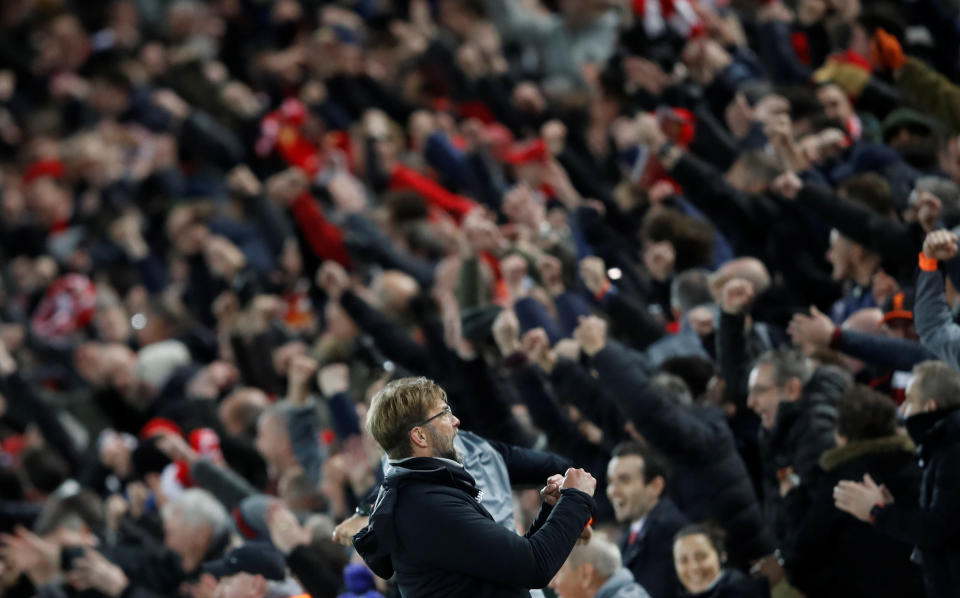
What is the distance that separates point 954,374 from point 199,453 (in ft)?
15.6

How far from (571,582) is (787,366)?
1.25 metres

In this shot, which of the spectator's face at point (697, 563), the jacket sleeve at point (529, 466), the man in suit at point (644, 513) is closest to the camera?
the jacket sleeve at point (529, 466)

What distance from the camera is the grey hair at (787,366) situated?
5609mm

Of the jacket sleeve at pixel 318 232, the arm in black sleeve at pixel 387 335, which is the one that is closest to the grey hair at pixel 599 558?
the arm in black sleeve at pixel 387 335

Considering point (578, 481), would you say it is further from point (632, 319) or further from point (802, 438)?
point (632, 319)

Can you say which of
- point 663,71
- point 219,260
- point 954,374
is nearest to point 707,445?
point 954,374

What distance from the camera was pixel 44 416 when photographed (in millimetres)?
9172

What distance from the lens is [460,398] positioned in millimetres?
6508

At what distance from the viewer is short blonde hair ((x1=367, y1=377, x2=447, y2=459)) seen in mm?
4031

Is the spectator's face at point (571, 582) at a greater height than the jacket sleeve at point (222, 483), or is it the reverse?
Result: the spectator's face at point (571, 582)

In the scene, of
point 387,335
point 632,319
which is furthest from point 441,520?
point 387,335

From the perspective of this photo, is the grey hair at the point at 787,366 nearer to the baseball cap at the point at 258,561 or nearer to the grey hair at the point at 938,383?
the grey hair at the point at 938,383

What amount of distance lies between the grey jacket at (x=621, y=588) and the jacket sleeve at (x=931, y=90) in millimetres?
3702

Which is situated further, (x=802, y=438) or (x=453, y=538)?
(x=802, y=438)
